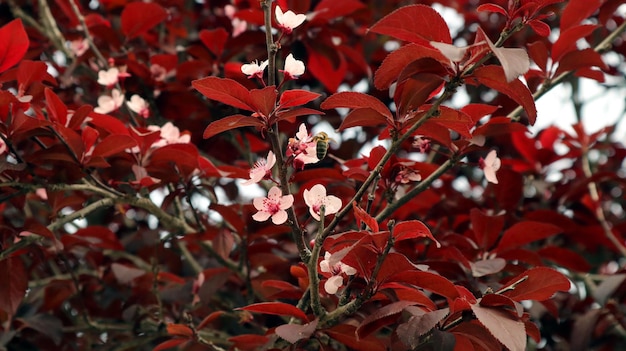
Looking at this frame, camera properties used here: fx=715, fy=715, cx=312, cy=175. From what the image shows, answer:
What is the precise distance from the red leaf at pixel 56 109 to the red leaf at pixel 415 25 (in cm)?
63

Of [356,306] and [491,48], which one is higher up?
[491,48]

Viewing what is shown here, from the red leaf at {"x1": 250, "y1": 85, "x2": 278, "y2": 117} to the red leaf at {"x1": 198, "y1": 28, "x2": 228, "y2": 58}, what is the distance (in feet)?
2.31

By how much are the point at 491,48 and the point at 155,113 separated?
3.46 feet

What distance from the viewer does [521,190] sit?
1.71 metres

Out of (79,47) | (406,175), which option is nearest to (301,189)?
(406,175)

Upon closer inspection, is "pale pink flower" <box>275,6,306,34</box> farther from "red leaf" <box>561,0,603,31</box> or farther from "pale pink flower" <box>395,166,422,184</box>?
"red leaf" <box>561,0,603,31</box>

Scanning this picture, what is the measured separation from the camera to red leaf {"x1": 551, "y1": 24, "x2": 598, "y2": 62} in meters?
1.32

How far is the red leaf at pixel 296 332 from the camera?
3.32 feet

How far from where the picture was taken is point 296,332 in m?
1.03

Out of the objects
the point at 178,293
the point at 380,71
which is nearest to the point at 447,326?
the point at 380,71

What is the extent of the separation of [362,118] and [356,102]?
3 cm

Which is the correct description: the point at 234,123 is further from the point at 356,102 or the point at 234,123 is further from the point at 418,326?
the point at 418,326

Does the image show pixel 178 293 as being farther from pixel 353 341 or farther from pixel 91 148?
pixel 353 341

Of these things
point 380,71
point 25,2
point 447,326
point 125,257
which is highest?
point 380,71
